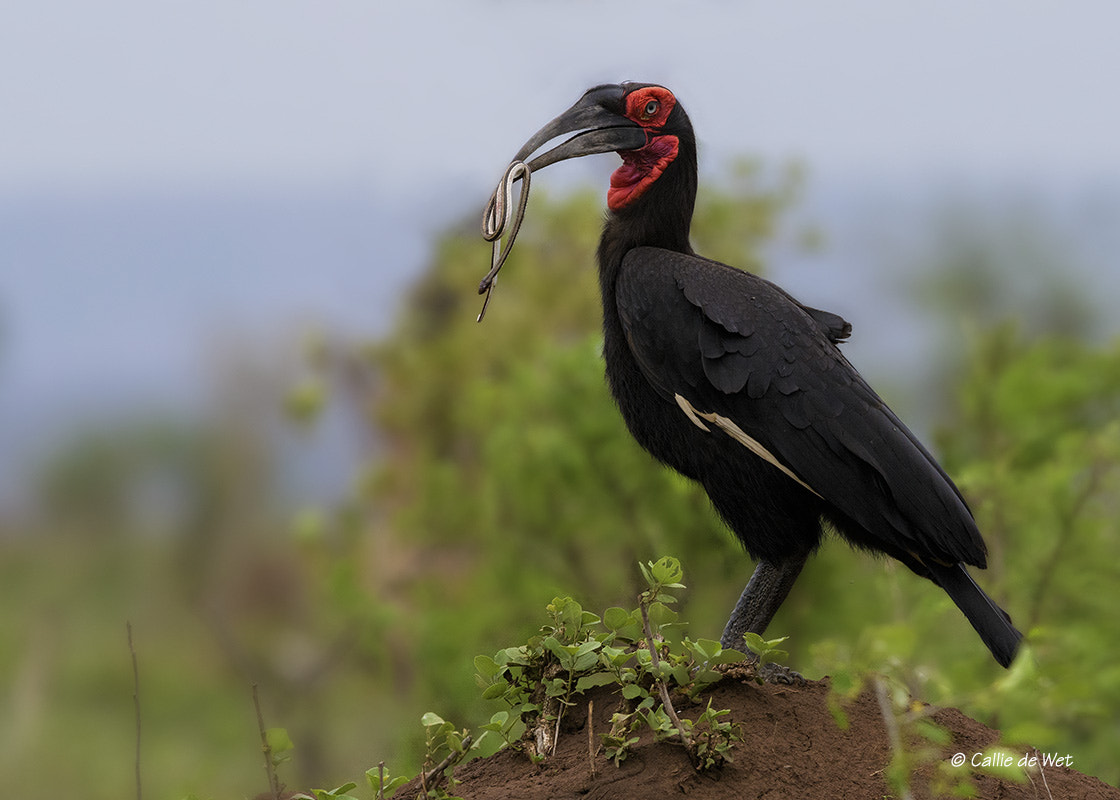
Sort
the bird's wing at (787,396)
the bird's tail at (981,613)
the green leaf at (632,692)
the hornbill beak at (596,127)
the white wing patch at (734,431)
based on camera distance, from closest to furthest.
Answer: the green leaf at (632,692) → the bird's tail at (981,613) → the bird's wing at (787,396) → the white wing patch at (734,431) → the hornbill beak at (596,127)

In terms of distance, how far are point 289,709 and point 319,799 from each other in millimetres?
5658

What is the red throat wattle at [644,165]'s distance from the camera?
164 inches

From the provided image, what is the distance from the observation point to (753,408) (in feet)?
11.7

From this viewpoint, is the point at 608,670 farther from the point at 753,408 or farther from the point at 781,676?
the point at 753,408

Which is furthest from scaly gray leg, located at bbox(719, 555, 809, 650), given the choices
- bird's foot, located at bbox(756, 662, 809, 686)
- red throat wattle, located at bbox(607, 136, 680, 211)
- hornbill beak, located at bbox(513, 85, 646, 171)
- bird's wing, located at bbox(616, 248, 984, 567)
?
hornbill beak, located at bbox(513, 85, 646, 171)

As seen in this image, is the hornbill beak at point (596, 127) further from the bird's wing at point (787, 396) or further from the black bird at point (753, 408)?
the bird's wing at point (787, 396)

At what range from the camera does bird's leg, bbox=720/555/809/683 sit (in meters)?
3.73

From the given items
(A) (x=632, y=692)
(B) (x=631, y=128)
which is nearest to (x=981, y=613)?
(A) (x=632, y=692)

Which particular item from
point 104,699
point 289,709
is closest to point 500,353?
point 289,709

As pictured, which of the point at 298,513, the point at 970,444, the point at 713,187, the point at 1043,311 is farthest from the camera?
the point at 1043,311

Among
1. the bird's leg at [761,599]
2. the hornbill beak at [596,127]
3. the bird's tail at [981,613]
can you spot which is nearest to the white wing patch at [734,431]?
the bird's leg at [761,599]

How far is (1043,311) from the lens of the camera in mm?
11102

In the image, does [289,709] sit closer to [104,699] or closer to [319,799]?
[104,699]

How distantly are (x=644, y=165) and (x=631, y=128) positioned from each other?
130mm
